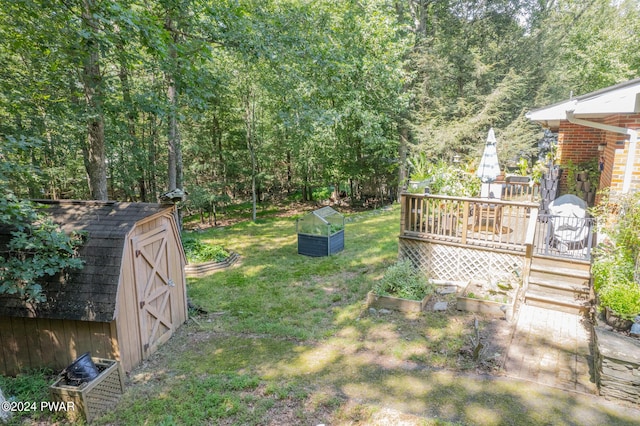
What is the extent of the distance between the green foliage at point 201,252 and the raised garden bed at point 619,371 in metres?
8.68

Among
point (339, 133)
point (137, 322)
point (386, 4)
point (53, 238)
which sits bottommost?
point (137, 322)

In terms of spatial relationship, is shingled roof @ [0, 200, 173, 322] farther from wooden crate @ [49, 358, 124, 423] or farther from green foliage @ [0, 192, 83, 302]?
wooden crate @ [49, 358, 124, 423]

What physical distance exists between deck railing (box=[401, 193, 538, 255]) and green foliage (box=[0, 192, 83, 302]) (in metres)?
5.99

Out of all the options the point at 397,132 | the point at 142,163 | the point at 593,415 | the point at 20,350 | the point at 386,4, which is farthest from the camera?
the point at 397,132

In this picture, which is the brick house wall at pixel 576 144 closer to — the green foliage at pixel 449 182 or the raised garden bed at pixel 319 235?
the green foliage at pixel 449 182

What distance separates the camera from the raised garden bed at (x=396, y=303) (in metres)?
6.51

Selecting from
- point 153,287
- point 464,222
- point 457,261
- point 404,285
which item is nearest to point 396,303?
point 404,285

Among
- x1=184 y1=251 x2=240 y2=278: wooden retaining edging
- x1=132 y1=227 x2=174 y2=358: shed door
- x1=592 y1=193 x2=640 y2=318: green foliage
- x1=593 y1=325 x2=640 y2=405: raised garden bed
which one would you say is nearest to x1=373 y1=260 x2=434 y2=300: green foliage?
x1=592 y1=193 x2=640 y2=318: green foliage

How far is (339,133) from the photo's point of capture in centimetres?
2020

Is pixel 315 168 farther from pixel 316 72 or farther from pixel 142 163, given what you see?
pixel 316 72

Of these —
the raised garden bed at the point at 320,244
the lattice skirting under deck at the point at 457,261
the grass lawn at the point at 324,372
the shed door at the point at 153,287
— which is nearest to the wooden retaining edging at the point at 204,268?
the grass lawn at the point at 324,372

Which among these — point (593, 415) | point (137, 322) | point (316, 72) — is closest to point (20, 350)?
point (137, 322)

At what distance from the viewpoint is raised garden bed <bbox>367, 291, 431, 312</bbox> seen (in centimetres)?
651

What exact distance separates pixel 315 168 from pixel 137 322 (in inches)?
667
